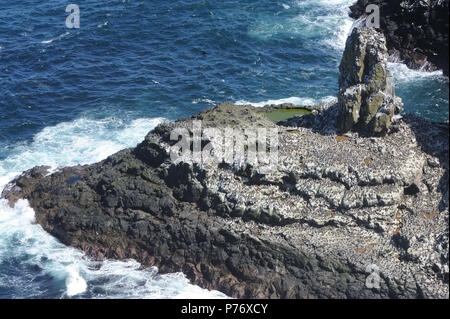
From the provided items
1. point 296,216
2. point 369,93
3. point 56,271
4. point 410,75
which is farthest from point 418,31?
point 56,271

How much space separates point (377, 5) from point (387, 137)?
34.9 meters

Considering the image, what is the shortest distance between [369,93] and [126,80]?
1236 inches

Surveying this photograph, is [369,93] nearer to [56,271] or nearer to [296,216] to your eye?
[296,216]

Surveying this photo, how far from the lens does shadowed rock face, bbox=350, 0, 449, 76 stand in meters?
56.9

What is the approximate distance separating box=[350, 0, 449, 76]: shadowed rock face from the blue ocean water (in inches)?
60.4

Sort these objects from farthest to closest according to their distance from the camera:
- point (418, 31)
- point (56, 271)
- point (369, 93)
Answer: point (418, 31) → point (56, 271) → point (369, 93)

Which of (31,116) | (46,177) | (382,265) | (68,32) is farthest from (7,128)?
(382,265)

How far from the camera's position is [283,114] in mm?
42875

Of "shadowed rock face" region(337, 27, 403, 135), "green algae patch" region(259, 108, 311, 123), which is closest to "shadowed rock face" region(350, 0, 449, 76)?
"green algae patch" region(259, 108, 311, 123)

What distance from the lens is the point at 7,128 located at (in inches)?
2077

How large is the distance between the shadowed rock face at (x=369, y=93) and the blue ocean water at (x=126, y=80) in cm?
1443

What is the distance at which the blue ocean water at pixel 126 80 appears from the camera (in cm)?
3769

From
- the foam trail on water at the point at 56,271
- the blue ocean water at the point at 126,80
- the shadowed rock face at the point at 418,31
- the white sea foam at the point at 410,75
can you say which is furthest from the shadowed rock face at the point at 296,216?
the shadowed rock face at the point at 418,31

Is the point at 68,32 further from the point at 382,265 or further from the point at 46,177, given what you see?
the point at 382,265
